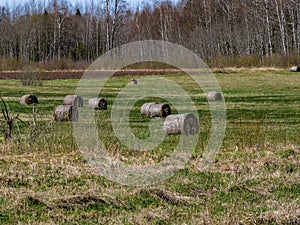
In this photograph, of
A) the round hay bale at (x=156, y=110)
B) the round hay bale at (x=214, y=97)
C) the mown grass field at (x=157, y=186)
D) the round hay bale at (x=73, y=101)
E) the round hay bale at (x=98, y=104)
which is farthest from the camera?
the round hay bale at (x=214, y=97)

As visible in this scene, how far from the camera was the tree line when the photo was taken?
56312 millimetres

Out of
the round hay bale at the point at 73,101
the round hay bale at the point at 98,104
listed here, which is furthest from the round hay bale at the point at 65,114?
the round hay bale at the point at 73,101

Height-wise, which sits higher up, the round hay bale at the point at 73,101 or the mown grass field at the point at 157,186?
the round hay bale at the point at 73,101

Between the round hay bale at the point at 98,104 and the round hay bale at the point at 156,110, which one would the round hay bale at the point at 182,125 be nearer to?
the round hay bale at the point at 156,110

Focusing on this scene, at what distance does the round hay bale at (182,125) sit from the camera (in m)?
12.0

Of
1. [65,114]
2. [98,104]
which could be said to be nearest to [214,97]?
[98,104]

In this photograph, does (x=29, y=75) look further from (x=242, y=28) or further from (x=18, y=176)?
(x=242, y=28)

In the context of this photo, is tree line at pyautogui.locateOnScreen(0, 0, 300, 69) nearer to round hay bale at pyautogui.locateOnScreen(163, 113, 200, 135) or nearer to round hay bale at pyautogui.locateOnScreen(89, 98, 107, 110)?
round hay bale at pyautogui.locateOnScreen(89, 98, 107, 110)

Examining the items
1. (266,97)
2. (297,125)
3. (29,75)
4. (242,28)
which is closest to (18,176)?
(297,125)

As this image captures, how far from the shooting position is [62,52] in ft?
237

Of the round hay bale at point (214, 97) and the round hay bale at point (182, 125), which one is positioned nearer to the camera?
the round hay bale at point (182, 125)

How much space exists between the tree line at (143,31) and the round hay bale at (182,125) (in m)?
41.8

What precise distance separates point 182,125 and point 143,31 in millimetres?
57095

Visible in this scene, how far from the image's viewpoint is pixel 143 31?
67.9 m
